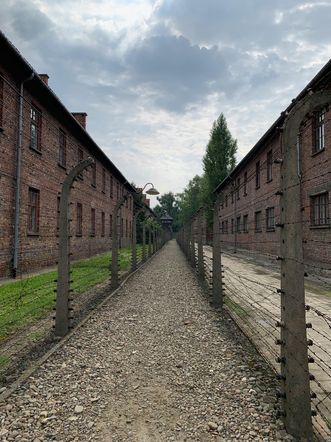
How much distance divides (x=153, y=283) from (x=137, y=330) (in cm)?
538

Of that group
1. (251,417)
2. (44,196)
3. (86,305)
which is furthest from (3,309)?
(44,196)

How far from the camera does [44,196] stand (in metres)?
13.3

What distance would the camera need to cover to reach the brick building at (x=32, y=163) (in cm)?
1034

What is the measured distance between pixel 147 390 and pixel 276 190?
46.0ft

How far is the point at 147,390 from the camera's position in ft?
10.7

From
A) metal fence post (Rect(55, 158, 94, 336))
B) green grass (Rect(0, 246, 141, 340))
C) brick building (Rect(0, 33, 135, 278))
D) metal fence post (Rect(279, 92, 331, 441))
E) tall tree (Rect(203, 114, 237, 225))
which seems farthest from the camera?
tall tree (Rect(203, 114, 237, 225))

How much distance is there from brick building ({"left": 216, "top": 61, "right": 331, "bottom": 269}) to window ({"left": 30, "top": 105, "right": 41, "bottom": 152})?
7.19 metres

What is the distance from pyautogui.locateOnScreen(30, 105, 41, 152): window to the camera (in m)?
12.4

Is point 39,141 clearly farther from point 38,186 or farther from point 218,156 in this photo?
point 218,156

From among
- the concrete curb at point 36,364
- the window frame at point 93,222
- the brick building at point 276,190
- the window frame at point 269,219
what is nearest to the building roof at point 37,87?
the window frame at point 93,222

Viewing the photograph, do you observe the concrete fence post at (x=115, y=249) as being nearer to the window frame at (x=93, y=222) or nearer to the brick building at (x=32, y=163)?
the brick building at (x=32, y=163)

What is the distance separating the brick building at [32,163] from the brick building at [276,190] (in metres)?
5.60

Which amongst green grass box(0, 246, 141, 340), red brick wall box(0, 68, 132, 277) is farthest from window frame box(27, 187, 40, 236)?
green grass box(0, 246, 141, 340)

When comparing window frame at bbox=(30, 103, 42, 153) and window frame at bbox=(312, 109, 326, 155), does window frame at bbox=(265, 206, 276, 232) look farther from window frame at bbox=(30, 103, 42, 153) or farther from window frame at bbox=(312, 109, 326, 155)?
window frame at bbox=(30, 103, 42, 153)
